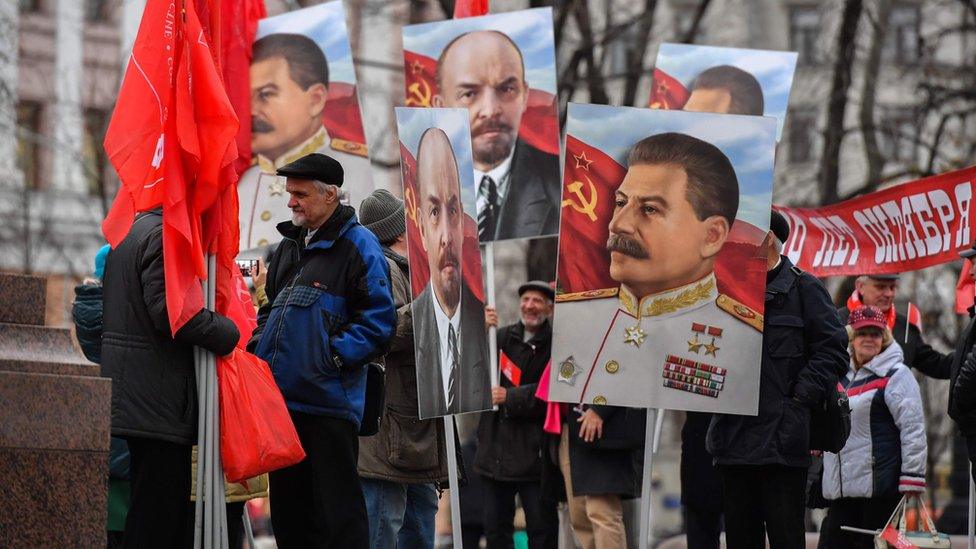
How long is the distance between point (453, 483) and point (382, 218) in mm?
1661

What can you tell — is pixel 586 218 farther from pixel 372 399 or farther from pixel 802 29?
pixel 802 29

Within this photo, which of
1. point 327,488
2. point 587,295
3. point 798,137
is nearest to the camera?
point 327,488

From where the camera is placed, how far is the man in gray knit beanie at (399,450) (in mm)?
8492

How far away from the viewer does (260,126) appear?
1178 centimetres

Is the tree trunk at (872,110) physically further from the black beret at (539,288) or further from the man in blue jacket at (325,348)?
the man in blue jacket at (325,348)

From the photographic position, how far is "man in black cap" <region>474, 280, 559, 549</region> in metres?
10.6

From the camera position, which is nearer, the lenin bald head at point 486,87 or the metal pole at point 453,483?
the metal pole at point 453,483

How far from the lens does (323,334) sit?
24.8 ft

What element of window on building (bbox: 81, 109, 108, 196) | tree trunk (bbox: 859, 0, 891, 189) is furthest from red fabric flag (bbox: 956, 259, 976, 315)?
window on building (bbox: 81, 109, 108, 196)

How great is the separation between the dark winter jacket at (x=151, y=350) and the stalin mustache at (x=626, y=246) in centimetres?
218

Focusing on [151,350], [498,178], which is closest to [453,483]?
[151,350]

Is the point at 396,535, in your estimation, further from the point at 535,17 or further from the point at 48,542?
the point at 535,17

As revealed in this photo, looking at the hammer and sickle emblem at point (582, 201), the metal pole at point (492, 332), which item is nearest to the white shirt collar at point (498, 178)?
the metal pole at point (492, 332)

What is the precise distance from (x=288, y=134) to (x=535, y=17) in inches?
78.8
